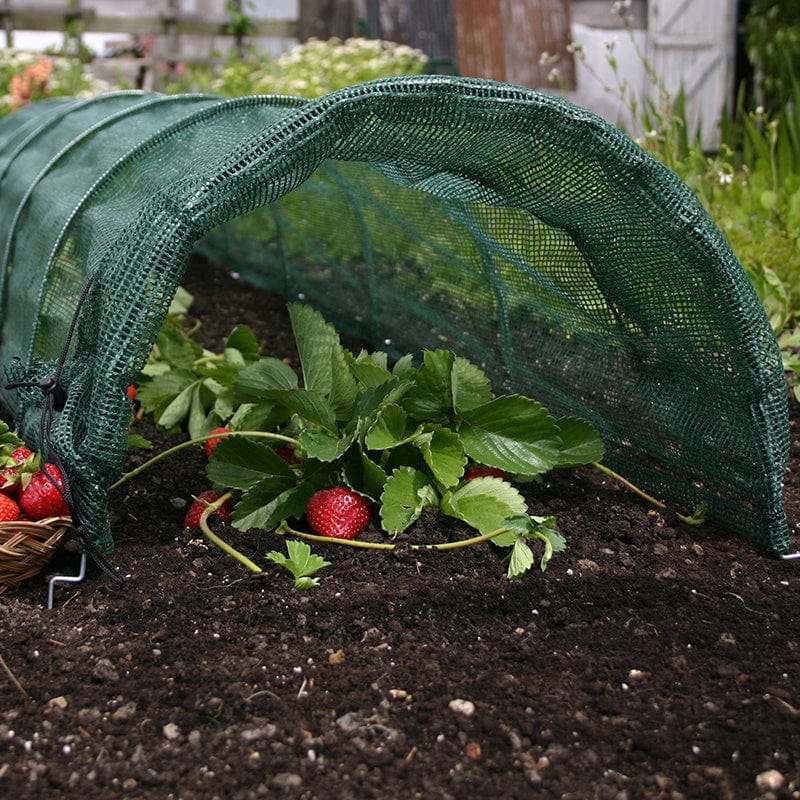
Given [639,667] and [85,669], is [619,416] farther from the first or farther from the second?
[85,669]

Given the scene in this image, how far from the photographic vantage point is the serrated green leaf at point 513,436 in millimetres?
2457

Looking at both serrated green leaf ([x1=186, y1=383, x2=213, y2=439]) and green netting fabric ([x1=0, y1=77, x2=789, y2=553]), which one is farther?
serrated green leaf ([x1=186, y1=383, x2=213, y2=439])

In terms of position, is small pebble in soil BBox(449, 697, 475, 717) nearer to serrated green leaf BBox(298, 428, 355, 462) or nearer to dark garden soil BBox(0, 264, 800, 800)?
dark garden soil BBox(0, 264, 800, 800)

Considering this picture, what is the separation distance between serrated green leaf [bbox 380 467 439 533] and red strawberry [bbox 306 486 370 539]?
58mm

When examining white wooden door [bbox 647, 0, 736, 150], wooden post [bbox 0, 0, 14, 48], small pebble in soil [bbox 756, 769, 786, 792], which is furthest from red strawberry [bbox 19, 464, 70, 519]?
wooden post [bbox 0, 0, 14, 48]

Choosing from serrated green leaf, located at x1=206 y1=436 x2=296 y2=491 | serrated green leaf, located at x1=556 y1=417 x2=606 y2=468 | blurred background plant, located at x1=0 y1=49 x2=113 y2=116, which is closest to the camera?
serrated green leaf, located at x1=206 y1=436 x2=296 y2=491

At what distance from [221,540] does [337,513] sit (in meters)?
0.26

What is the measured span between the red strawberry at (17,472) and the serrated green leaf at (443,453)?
33.1 inches

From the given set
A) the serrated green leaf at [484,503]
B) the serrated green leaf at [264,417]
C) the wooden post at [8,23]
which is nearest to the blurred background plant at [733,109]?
the wooden post at [8,23]

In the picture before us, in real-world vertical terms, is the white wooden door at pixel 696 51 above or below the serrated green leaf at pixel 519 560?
above

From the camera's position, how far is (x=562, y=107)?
7.04 ft

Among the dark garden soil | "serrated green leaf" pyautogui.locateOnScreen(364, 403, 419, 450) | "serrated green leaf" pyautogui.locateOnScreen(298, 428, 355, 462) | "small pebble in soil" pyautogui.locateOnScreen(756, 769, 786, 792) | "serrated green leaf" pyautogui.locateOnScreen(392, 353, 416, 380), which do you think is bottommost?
the dark garden soil

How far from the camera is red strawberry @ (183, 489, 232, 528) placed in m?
2.47

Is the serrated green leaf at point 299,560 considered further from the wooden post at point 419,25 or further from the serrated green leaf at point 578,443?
the wooden post at point 419,25
